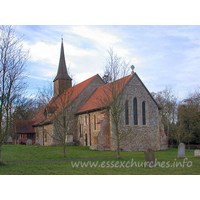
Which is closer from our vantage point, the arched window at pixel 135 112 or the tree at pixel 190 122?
the arched window at pixel 135 112

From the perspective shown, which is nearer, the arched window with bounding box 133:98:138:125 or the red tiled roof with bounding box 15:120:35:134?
the arched window with bounding box 133:98:138:125

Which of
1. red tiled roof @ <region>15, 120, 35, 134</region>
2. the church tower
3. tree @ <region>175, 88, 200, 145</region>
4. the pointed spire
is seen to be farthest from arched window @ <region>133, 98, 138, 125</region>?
red tiled roof @ <region>15, 120, 35, 134</region>

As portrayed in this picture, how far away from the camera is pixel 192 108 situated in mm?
38531

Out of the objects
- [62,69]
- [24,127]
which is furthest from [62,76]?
[24,127]

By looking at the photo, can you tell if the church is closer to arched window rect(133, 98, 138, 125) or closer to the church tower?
arched window rect(133, 98, 138, 125)

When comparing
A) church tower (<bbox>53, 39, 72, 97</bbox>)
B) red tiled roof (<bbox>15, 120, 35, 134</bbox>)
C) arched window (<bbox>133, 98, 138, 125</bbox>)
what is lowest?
red tiled roof (<bbox>15, 120, 35, 134</bbox>)

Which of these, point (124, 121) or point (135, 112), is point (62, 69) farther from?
point (124, 121)

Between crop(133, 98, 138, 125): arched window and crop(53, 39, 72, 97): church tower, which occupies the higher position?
crop(53, 39, 72, 97): church tower

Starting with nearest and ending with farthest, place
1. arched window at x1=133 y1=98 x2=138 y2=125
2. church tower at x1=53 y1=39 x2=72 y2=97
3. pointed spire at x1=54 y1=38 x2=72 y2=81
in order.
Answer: arched window at x1=133 y1=98 x2=138 y2=125
church tower at x1=53 y1=39 x2=72 y2=97
pointed spire at x1=54 y1=38 x2=72 y2=81

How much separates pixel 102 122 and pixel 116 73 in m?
8.50

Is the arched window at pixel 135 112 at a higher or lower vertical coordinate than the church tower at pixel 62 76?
lower

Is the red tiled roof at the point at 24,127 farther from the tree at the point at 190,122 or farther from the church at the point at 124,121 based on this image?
the tree at the point at 190,122

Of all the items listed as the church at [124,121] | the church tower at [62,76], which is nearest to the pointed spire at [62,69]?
the church tower at [62,76]

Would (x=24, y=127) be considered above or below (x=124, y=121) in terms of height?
below
